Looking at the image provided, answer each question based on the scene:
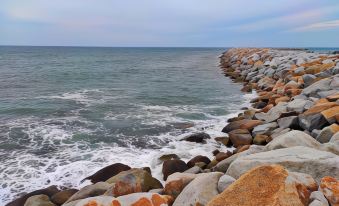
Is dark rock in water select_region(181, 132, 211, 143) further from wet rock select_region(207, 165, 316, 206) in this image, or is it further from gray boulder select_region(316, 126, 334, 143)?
wet rock select_region(207, 165, 316, 206)

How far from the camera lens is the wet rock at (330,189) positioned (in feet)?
14.7

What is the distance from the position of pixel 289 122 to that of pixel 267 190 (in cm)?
702

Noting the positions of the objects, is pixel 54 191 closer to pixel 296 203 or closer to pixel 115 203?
pixel 115 203

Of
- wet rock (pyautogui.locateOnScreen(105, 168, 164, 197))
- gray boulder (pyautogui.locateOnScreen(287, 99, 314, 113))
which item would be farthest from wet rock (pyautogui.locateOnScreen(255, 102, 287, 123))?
wet rock (pyautogui.locateOnScreen(105, 168, 164, 197))

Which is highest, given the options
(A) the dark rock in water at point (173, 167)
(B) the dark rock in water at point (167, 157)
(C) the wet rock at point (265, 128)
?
(C) the wet rock at point (265, 128)

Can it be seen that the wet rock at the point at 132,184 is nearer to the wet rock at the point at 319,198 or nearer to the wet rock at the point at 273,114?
the wet rock at the point at 319,198

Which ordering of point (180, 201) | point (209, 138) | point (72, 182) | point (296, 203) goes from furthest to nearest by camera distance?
point (209, 138)
point (72, 182)
point (180, 201)
point (296, 203)

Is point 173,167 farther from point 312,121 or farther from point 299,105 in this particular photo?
point 299,105

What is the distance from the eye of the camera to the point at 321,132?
8438 millimetres

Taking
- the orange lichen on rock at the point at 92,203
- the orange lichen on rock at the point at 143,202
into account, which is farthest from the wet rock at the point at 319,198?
the orange lichen on rock at the point at 92,203

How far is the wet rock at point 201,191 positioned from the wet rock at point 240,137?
17.3ft

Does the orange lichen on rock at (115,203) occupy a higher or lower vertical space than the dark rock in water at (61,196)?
higher

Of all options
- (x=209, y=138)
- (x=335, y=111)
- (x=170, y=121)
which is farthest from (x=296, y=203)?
(x=170, y=121)

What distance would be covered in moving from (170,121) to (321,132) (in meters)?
7.53
